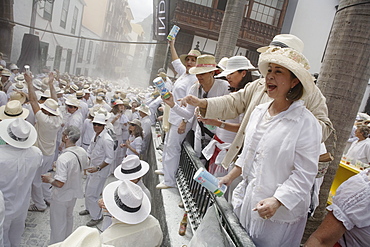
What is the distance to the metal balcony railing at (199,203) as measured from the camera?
1.83m

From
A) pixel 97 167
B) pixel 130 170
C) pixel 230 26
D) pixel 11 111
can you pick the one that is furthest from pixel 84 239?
pixel 230 26

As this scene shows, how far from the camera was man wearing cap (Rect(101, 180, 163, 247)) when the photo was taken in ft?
8.13

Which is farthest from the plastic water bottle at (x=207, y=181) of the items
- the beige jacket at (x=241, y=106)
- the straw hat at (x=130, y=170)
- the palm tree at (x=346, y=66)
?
the straw hat at (x=130, y=170)

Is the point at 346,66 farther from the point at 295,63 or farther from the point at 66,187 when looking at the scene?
the point at 66,187

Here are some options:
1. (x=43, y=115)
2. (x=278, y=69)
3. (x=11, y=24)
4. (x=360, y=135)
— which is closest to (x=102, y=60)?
(x=11, y=24)

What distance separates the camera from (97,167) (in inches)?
228

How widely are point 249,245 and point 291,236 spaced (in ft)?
1.31

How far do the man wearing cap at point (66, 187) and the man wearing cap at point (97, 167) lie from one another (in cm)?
116

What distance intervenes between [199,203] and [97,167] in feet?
11.3

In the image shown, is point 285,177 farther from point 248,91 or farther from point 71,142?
point 71,142

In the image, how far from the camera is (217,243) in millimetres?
1920

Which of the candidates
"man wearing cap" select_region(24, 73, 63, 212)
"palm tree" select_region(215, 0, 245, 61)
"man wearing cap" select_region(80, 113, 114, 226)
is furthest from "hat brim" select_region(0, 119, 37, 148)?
"palm tree" select_region(215, 0, 245, 61)

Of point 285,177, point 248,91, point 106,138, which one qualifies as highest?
point 248,91

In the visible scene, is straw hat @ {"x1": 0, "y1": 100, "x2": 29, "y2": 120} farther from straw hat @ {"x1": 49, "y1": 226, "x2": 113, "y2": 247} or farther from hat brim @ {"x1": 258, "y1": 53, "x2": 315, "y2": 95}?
hat brim @ {"x1": 258, "y1": 53, "x2": 315, "y2": 95}
